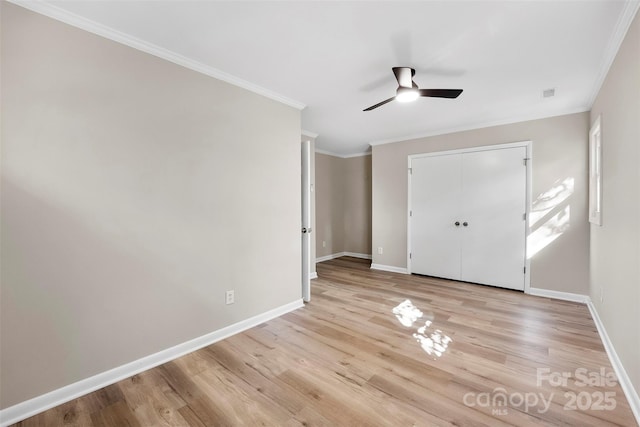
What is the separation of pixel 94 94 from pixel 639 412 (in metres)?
3.84

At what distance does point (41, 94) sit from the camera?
165cm

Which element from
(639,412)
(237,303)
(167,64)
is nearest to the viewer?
(639,412)

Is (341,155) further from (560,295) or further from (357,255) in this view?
(560,295)

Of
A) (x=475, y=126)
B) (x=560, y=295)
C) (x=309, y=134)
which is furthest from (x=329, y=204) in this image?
(x=560, y=295)

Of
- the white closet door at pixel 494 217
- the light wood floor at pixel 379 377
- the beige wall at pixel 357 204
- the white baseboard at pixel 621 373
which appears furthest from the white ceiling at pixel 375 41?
the beige wall at pixel 357 204

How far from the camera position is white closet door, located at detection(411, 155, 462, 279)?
4293 mm

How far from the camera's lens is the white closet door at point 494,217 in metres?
3.77

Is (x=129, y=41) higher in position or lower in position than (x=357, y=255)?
higher

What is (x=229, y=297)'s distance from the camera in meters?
2.59

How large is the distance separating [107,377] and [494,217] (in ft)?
15.2

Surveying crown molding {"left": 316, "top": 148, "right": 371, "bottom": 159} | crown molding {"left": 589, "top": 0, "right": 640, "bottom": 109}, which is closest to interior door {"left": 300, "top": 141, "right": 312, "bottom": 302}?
crown molding {"left": 316, "top": 148, "right": 371, "bottom": 159}

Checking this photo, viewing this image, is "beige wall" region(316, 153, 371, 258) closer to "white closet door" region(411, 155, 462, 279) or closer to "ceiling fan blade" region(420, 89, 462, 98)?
"white closet door" region(411, 155, 462, 279)

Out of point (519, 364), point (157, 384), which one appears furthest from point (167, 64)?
point (519, 364)

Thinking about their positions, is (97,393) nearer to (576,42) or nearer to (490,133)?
(576,42)
